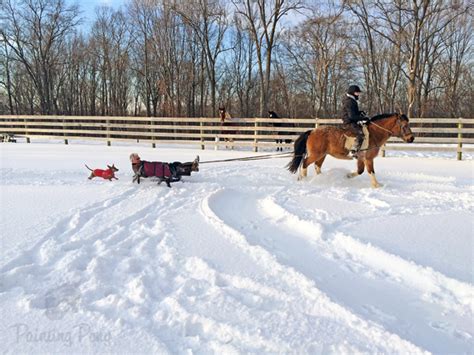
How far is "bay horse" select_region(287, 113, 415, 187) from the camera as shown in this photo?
7312 mm

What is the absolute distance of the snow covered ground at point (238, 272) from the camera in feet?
→ 7.70

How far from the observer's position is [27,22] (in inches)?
1251

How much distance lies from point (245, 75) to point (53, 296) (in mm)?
34601

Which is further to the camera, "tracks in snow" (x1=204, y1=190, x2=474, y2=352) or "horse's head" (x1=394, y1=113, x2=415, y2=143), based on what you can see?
"horse's head" (x1=394, y1=113, x2=415, y2=143)

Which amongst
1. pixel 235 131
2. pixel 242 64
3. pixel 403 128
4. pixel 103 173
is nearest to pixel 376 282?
pixel 403 128

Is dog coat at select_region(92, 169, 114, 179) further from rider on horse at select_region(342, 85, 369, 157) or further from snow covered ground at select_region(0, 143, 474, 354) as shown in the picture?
rider on horse at select_region(342, 85, 369, 157)

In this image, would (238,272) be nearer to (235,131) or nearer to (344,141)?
(344,141)

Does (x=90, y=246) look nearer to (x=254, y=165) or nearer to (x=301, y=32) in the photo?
(x=254, y=165)

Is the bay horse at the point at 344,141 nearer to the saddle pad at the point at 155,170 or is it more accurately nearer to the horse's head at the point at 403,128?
the horse's head at the point at 403,128

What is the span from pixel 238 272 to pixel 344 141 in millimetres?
5058

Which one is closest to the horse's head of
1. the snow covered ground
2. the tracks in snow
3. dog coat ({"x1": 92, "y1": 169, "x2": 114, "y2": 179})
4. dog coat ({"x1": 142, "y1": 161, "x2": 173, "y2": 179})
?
the snow covered ground

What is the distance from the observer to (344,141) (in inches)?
294

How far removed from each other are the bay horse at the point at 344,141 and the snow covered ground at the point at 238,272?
1.23 meters

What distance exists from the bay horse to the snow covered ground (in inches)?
48.2
